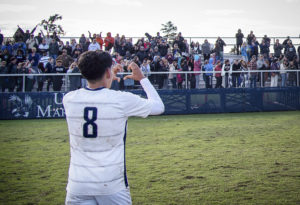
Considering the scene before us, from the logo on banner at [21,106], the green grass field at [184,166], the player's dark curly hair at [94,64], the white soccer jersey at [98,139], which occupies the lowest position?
the green grass field at [184,166]

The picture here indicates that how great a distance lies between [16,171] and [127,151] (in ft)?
8.98

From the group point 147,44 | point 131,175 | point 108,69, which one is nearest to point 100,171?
point 108,69

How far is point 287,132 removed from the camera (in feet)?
36.7

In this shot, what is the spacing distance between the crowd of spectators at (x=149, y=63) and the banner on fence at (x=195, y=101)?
37 centimetres

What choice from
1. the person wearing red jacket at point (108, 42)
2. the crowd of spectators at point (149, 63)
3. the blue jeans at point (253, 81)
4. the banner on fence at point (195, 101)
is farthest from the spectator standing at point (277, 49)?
the person wearing red jacket at point (108, 42)

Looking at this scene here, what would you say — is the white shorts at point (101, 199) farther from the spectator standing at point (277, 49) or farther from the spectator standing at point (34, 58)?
the spectator standing at point (277, 49)

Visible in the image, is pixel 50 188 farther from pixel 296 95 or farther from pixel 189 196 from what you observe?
pixel 296 95

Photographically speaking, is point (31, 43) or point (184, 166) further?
point (31, 43)

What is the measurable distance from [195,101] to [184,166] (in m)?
11.3

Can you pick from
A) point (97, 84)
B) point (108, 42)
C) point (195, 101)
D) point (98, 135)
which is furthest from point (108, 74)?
point (108, 42)

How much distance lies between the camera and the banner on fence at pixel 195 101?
1723 cm

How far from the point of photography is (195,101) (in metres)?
18.2

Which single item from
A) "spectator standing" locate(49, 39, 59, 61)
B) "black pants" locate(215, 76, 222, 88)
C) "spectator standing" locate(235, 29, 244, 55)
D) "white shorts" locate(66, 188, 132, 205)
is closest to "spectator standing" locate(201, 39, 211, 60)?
"spectator standing" locate(235, 29, 244, 55)

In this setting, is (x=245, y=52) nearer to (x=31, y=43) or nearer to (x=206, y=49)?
(x=206, y=49)
